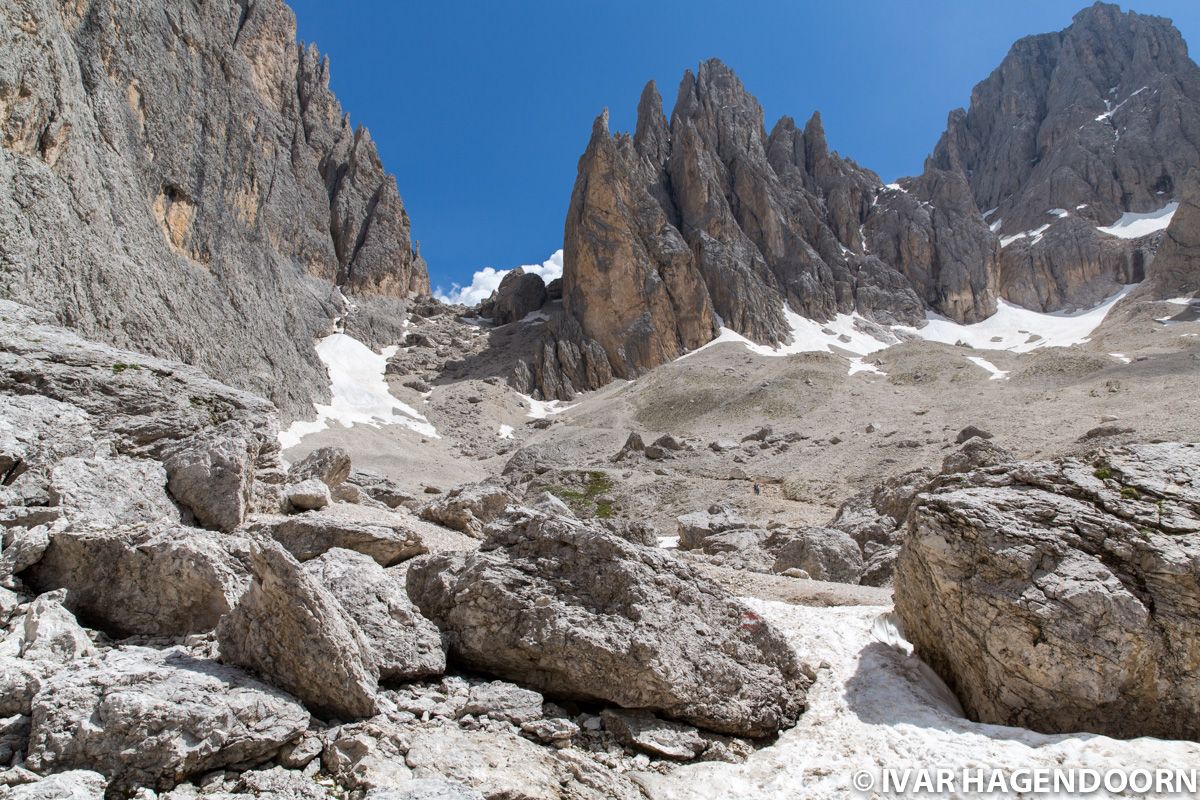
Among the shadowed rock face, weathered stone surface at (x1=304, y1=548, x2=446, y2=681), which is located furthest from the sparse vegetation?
the shadowed rock face

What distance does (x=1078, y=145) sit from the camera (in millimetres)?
145875

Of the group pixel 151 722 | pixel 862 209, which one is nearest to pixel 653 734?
pixel 151 722

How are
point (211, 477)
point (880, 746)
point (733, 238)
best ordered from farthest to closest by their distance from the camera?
Result: 1. point (733, 238)
2. point (211, 477)
3. point (880, 746)

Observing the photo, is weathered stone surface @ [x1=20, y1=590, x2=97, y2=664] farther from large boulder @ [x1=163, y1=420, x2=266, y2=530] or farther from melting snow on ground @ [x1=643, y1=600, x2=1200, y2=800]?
melting snow on ground @ [x1=643, y1=600, x2=1200, y2=800]

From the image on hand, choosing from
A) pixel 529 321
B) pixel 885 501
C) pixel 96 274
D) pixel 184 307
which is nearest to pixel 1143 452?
pixel 885 501

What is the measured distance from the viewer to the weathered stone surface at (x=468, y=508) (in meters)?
16.8

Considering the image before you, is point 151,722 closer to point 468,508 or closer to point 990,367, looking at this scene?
point 468,508

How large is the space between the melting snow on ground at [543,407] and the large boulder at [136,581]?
68.4 m

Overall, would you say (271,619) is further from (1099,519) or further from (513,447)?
(513,447)

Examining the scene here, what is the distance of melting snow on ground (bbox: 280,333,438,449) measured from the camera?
57156 mm

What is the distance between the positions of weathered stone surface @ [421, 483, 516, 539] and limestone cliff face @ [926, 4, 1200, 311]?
13875 centimetres

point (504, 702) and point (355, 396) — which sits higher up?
point (355, 396)

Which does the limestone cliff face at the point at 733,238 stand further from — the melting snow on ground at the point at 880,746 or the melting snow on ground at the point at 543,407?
the melting snow on ground at the point at 880,746

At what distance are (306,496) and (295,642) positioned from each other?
25.6 ft
